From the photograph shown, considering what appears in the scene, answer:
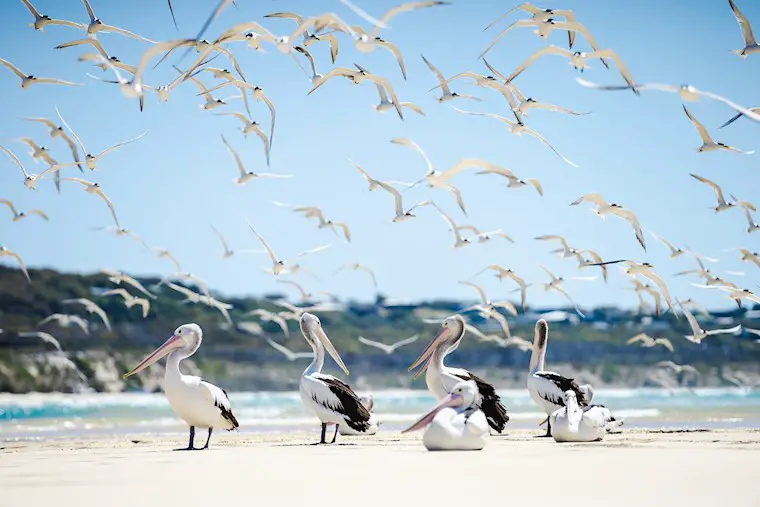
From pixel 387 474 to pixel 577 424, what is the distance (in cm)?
491

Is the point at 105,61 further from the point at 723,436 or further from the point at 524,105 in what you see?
the point at 723,436

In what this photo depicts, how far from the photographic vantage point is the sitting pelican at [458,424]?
13.0 metres

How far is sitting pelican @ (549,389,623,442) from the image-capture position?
14742 mm

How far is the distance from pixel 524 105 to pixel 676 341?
2408 inches

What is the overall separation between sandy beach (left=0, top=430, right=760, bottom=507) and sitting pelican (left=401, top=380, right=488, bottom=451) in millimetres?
200

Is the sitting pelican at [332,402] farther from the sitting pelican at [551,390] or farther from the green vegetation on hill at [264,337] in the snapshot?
the green vegetation on hill at [264,337]

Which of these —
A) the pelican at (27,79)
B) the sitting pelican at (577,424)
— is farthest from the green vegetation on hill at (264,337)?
the sitting pelican at (577,424)

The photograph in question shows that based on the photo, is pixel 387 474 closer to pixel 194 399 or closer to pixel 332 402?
pixel 194 399

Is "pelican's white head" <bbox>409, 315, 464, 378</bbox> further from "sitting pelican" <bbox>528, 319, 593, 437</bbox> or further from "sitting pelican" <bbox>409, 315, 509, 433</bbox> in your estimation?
"sitting pelican" <bbox>528, 319, 593, 437</bbox>

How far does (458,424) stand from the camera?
1309 centimetres

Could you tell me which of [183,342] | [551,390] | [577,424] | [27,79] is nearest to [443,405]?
[577,424]

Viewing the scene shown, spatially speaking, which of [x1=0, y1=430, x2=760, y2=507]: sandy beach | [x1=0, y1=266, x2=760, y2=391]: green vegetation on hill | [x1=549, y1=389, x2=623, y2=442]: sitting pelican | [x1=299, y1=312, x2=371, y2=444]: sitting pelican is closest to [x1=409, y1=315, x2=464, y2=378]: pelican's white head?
[x1=299, y1=312, x2=371, y2=444]: sitting pelican

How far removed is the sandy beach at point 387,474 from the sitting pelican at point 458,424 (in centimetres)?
20

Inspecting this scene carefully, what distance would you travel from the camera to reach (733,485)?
30.9 feet
